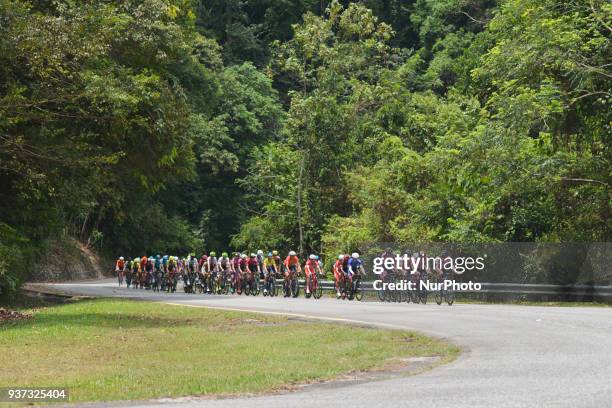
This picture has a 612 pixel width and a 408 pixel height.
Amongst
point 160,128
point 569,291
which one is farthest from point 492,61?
point 160,128

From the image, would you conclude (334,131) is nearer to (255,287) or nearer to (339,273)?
(255,287)

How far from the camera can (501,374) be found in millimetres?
13273


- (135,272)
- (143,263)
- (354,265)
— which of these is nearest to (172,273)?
(143,263)

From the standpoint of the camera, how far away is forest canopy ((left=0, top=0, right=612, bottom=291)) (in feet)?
86.4

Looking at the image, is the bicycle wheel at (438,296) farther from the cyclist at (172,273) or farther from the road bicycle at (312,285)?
the cyclist at (172,273)

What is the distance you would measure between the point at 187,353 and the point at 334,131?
3678 cm

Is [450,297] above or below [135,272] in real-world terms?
below

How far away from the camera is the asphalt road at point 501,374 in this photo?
1108 cm

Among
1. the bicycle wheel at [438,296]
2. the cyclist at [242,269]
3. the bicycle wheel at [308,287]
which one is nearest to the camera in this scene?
the bicycle wheel at [438,296]

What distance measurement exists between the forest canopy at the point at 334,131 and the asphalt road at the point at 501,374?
9.53 metres

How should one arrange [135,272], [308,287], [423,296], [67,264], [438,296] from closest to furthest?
[438,296]
[423,296]
[308,287]
[135,272]
[67,264]

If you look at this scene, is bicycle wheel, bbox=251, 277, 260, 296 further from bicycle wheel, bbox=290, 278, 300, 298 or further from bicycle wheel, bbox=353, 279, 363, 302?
bicycle wheel, bbox=353, 279, 363, 302

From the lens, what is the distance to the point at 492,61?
1375 inches

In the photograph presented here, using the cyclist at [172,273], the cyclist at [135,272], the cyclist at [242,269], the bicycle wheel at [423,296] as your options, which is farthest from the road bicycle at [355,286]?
the cyclist at [135,272]
